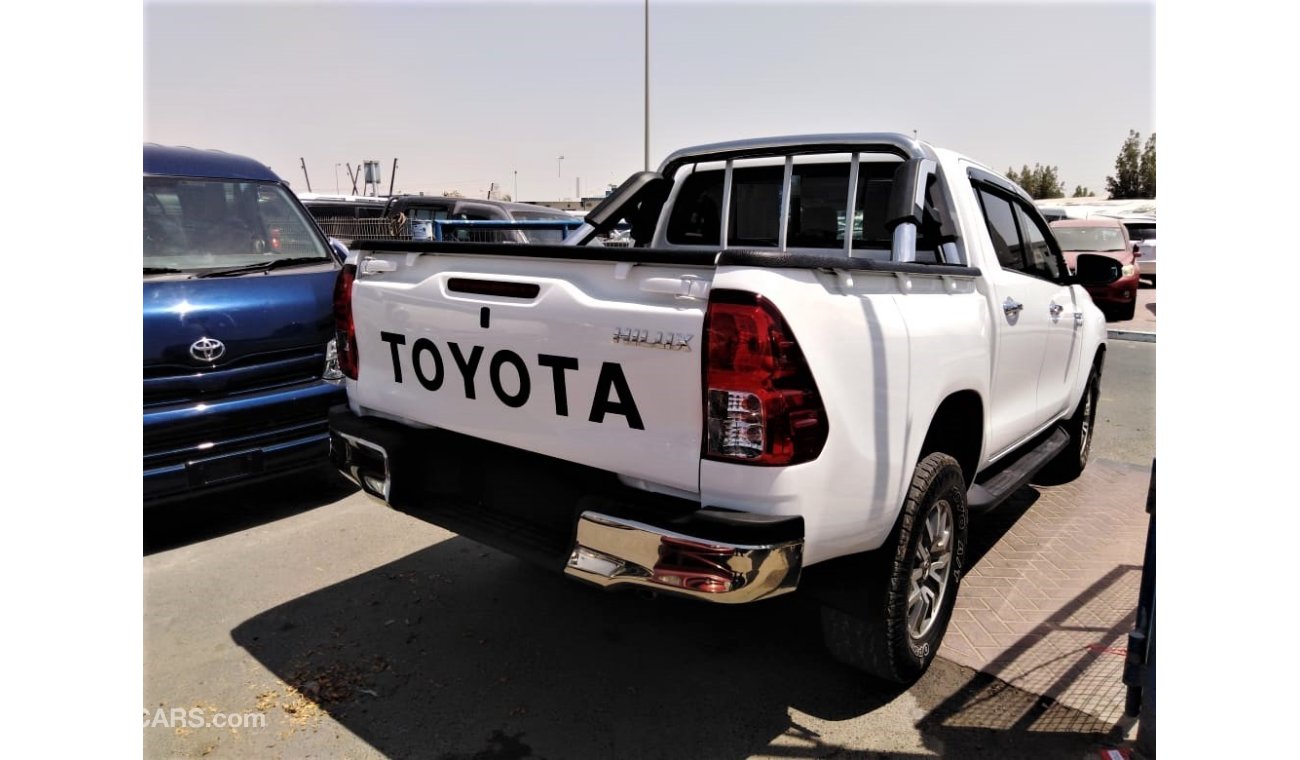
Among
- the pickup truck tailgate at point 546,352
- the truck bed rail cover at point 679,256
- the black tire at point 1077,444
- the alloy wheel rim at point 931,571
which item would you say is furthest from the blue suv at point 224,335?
the black tire at point 1077,444

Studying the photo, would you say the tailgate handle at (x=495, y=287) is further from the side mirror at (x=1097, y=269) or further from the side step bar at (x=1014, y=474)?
the side mirror at (x=1097, y=269)

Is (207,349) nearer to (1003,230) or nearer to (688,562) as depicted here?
(688,562)

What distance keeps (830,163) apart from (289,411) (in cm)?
332

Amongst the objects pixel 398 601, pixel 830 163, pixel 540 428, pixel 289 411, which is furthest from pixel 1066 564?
pixel 289 411

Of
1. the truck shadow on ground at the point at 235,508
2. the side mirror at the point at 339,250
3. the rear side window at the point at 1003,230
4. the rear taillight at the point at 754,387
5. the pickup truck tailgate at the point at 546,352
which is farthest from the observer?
the side mirror at the point at 339,250

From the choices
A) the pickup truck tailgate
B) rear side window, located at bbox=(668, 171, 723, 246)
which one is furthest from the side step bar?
rear side window, located at bbox=(668, 171, 723, 246)

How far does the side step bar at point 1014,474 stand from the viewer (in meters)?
3.41

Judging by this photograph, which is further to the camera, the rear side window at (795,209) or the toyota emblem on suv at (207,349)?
the toyota emblem on suv at (207,349)

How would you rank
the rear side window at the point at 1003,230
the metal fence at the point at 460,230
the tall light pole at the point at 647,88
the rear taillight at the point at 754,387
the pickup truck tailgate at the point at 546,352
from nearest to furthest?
the rear taillight at the point at 754,387 → the pickup truck tailgate at the point at 546,352 → the rear side window at the point at 1003,230 → the metal fence at the point at 460,230 → the tall light pole at the point at 647,88

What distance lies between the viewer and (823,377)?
7.39 feet

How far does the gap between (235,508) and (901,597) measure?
163 inches

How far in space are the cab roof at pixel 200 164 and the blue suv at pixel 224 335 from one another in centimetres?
1

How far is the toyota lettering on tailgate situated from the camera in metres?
2.39

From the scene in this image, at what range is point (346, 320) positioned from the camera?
333 centimetres
